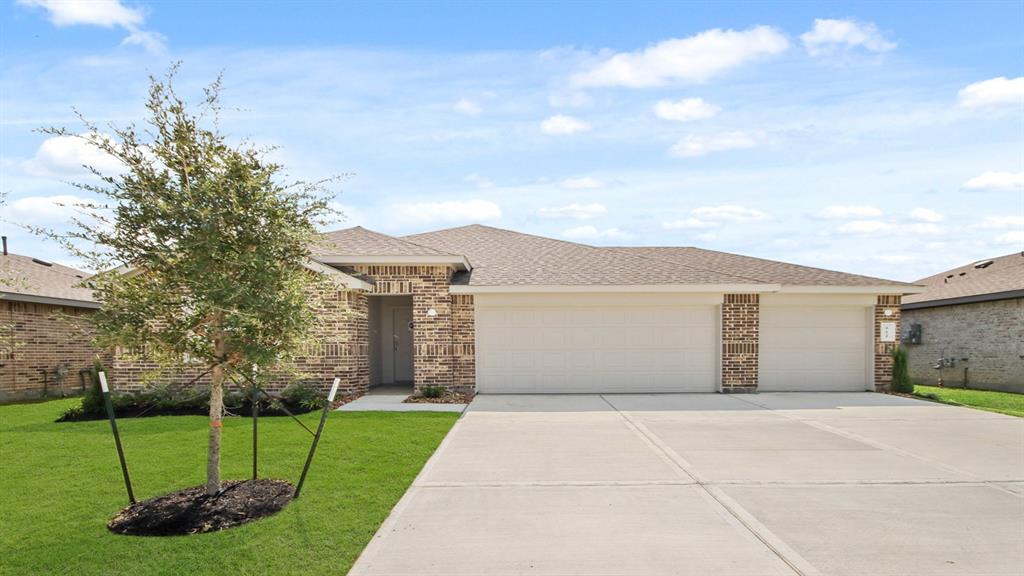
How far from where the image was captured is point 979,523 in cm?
523

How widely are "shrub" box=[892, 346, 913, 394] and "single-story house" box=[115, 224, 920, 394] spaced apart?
170mm

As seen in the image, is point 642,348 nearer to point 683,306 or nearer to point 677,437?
point 683,306

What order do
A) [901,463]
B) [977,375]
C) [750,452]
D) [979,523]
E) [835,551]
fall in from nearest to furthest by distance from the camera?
[835,551]
[979,523]
[901,463]
[750,452]
[977,375]

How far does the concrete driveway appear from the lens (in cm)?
443

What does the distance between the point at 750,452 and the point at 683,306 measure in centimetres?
633

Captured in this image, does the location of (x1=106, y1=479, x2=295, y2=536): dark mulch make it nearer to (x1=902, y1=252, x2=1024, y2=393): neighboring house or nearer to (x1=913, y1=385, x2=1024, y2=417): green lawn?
(x1=913, y1=385, x2=1024, y2=417): green lawn

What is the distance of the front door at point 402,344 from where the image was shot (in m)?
16.0

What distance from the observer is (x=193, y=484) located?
6.29 meters

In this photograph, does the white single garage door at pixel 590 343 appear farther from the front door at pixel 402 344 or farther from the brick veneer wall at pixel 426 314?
the front door at pixel 402 344

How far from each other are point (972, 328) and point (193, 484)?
2079cm

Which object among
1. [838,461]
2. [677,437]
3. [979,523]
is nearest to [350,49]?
[677,437]

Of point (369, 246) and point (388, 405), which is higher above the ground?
point (369, 246)

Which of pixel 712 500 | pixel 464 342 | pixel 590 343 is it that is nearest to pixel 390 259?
pixel 464 342

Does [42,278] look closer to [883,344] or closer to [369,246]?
[369,246]
